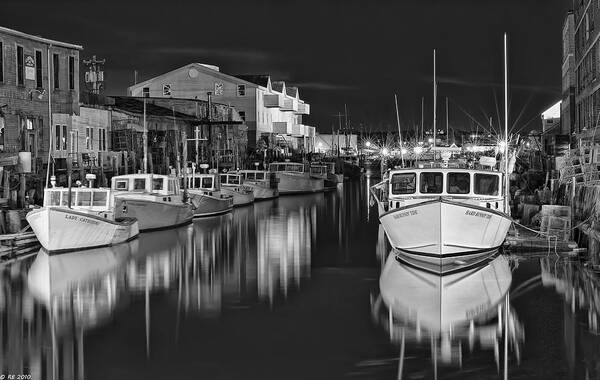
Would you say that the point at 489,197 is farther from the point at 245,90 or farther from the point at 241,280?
the point at 245,90

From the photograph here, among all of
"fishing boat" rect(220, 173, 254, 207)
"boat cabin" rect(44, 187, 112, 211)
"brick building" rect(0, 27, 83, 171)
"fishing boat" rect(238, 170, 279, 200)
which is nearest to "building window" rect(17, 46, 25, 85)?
"brick building" rect(0, 27, 83, 171)

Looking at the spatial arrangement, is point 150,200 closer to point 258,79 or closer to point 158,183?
point 158,183

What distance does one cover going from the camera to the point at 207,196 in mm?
49719

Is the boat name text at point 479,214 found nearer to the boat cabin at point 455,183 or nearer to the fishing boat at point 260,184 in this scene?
the boat cabin at point 455,183

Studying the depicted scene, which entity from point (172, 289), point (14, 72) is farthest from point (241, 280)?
point (14, 72)

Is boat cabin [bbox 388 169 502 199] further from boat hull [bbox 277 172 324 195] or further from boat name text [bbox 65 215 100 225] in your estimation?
boat hull [bbox 277 172 324 195]

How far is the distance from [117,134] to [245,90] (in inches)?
1666

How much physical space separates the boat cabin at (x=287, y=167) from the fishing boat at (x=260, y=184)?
6328 millimetres

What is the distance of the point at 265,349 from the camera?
675 inches

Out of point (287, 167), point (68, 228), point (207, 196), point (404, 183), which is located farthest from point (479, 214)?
point (287, 167)

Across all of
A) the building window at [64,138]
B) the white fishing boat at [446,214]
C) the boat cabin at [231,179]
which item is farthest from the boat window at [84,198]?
the boat cabin at [231,179]

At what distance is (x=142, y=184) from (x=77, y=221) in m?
10.3

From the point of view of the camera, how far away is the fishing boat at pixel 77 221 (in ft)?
96.6

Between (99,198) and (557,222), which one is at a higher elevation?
(99,198)
